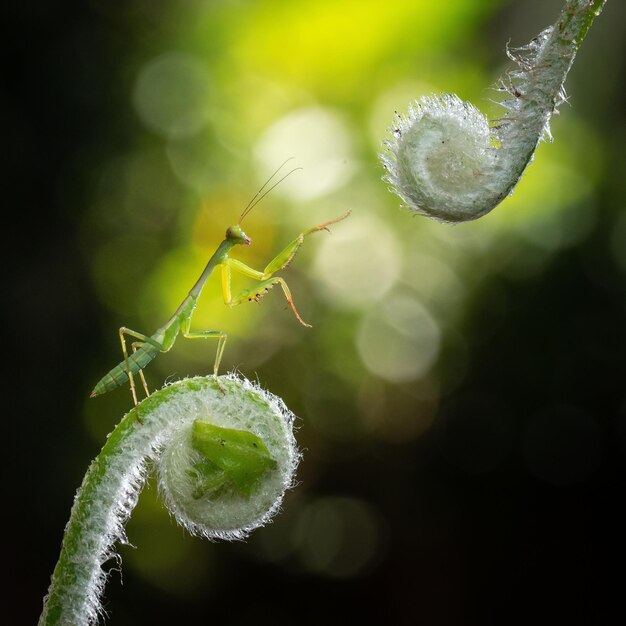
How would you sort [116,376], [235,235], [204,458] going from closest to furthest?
[204,458]
[116,376]
[235,235]

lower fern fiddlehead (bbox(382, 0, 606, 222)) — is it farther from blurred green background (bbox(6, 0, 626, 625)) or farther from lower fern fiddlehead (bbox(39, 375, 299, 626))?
blurred green background (bbox(6, 0, 626, 625))

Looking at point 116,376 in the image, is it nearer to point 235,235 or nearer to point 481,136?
point 235,235

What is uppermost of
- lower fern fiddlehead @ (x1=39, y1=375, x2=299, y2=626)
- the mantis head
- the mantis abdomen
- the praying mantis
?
the mantis head

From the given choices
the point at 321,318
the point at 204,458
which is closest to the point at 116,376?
the point at 204,458

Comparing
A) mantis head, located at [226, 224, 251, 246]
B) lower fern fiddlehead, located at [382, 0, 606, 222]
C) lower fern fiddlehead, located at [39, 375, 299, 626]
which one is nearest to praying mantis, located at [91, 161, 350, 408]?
mantis head, located at [226, 224, 251, 246]

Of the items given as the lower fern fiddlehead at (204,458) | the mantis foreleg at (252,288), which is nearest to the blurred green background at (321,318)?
the mantis foreleg at (252,288)


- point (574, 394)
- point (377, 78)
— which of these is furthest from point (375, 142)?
point (574, 394)
